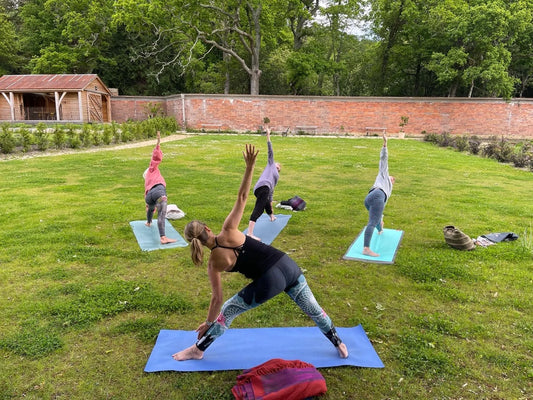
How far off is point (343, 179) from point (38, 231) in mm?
8700

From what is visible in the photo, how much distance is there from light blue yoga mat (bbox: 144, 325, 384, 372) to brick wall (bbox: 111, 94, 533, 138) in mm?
27680

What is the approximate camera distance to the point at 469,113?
2958 cm

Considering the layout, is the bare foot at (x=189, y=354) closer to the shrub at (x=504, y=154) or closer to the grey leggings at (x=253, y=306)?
the grey leggings at (x=253, y=306)

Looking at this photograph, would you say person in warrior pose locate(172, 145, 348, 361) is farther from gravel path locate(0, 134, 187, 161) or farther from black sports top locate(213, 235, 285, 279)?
gravel path locate(0, 134, 187, 161)

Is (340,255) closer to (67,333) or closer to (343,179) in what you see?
(67,333)

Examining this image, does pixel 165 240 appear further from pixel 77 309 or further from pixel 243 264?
pixel 243 264

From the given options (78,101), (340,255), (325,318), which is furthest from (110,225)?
(78,101)

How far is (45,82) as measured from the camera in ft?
105

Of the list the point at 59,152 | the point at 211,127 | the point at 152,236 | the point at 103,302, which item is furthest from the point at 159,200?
the point at 211,127

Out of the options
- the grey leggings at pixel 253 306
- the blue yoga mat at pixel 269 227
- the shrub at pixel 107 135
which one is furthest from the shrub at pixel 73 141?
the grey leggings at pixel 253 306

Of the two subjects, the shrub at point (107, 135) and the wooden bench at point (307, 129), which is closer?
the shrub at point (107, 135)

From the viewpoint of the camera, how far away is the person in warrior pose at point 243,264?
3.15 meters

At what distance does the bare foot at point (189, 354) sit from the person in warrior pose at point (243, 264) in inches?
12.0

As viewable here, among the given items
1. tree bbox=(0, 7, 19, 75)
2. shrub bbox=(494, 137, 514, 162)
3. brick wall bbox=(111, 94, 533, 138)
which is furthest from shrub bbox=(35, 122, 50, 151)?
tree bbox=(0, 7, 19, 75)
